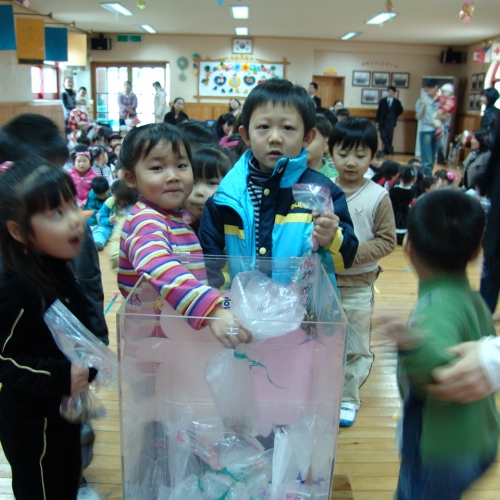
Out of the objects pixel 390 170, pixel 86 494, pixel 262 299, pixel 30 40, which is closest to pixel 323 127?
pixel 262 299

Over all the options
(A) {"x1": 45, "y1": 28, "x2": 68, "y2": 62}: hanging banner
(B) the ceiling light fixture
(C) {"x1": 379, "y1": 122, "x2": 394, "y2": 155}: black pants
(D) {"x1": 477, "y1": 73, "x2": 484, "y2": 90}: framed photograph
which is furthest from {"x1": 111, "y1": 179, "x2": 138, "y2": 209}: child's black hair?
(D) {"x1": 477, "y1": 73, "x2": 484, "y2": 90}: framed photograph

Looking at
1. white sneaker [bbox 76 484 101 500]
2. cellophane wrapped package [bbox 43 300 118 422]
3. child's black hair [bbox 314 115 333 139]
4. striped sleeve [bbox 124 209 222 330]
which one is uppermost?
child's black hair [bbox 314 115 333 139]

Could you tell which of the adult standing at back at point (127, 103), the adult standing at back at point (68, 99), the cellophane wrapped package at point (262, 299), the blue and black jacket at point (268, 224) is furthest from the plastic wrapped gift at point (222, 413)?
the adult standing at back at point (127, 103)

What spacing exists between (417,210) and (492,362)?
1.08 ft

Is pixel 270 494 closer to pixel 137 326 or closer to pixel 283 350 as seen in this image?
pixel 283 350

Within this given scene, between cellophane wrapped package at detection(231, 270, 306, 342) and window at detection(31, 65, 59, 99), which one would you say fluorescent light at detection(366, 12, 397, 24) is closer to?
window at detection(31, 65, 59, 99)

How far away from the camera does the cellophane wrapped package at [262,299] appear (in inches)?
41.8

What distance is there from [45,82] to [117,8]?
333cm

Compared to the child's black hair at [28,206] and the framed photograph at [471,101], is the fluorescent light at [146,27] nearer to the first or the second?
the framed photograph at [471,101]

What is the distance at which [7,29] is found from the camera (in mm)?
7770

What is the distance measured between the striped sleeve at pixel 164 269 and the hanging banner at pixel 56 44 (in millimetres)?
10572

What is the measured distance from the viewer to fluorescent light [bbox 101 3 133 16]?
31.7 feet

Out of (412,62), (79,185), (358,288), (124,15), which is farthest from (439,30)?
(358,288)

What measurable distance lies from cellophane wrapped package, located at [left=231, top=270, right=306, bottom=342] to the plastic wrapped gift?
0.02 metres
